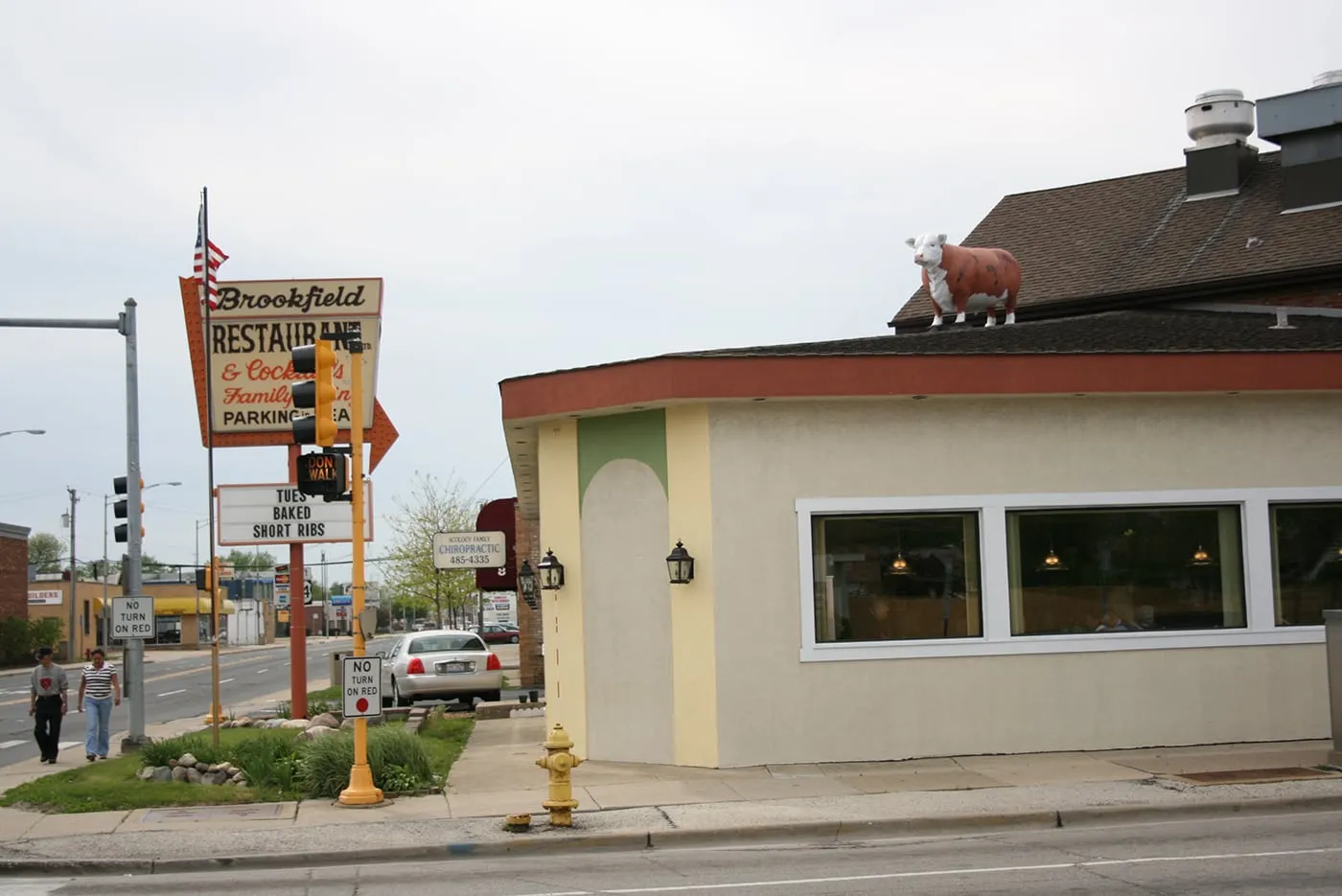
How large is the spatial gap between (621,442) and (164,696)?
28.1 meters

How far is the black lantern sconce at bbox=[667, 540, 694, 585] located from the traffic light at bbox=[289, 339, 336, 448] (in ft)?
12.8

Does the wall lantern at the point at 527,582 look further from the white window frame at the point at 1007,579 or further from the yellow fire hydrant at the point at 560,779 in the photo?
the yellow fire hydrant at the point at 560,779

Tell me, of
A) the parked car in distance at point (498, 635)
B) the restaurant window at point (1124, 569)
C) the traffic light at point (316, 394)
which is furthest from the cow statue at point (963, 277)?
the parked car in distance at point (498, 635)

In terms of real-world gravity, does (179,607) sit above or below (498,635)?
above

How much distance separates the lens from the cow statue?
22906 mm

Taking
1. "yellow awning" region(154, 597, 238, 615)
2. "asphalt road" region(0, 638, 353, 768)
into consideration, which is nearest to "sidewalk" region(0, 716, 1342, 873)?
"asphalt road" region(0, 638, 353, 768)

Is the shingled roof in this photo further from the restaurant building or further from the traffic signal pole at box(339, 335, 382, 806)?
the traffic signal pole at box(339, 335, 382, 806)

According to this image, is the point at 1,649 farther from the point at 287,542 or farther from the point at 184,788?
the point at 184,788

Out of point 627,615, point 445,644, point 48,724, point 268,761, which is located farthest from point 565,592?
point 445,644

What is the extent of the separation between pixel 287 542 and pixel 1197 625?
13.3 meters

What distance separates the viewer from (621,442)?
1662cm

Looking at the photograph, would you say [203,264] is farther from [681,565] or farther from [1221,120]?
[1221,120]

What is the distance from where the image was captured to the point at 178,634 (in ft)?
347

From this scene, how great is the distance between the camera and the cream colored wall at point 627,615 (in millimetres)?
16281
